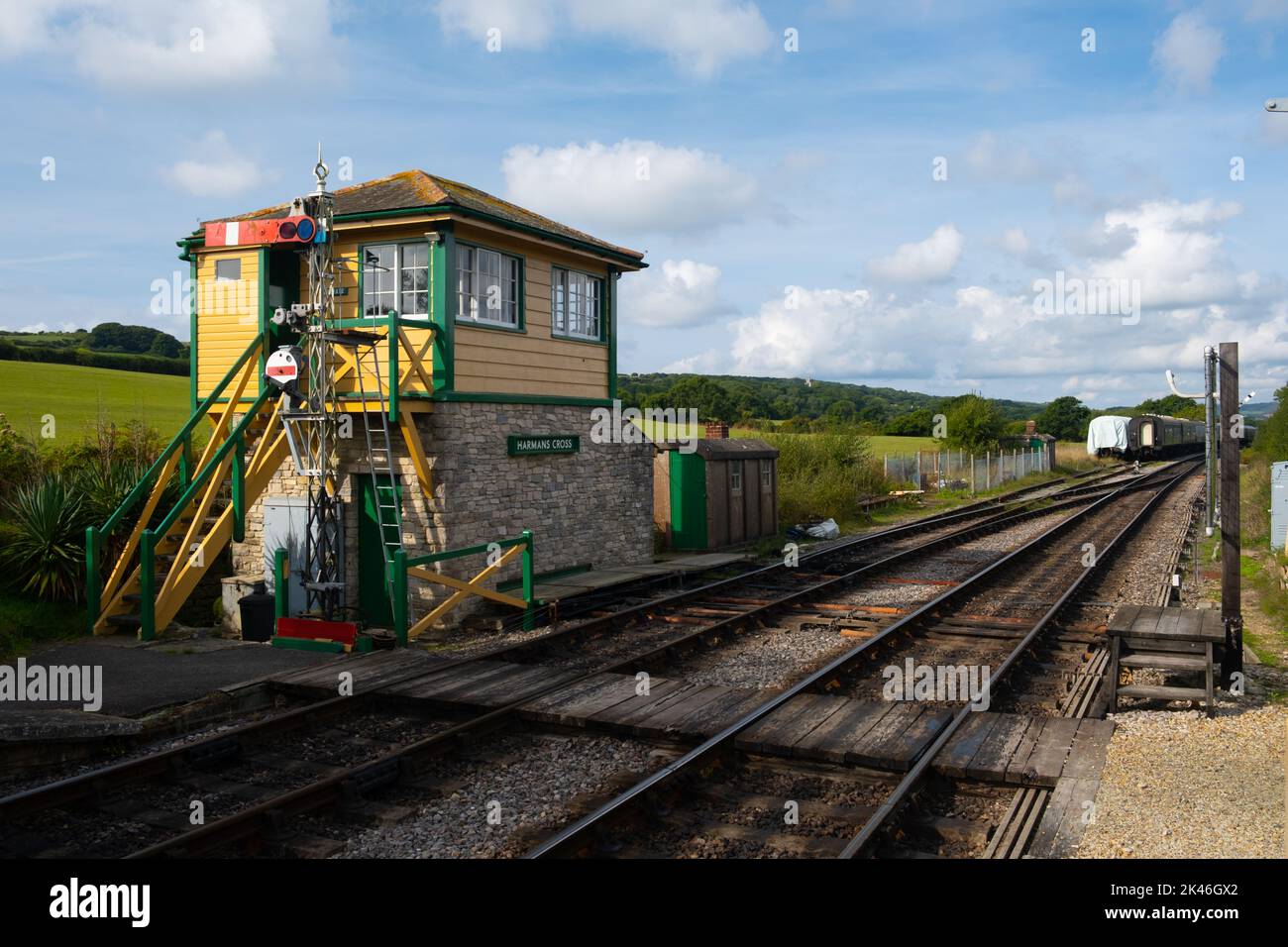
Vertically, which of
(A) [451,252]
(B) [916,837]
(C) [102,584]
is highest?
(A) [451,252]

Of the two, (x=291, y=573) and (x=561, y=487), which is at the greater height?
(x=561, y=487)

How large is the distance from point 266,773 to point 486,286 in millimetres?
7783

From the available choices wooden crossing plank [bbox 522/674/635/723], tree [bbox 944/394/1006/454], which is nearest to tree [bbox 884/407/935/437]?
tree [bbox 944/394/1006/454]

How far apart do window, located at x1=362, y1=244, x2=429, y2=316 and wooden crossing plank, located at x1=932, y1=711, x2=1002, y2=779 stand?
8188 mm

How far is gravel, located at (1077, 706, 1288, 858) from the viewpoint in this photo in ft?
18.1

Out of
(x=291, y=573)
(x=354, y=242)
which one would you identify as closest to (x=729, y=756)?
(x=291, y=573)

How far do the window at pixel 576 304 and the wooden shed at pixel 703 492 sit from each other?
12.1 feet

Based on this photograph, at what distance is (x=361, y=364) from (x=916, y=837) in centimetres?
898

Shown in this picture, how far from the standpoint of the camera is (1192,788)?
21.3 ft

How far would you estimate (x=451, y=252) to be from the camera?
494 inches

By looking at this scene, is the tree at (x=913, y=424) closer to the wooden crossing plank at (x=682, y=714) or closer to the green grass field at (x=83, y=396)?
the green grass field at (x=83, y=396)
